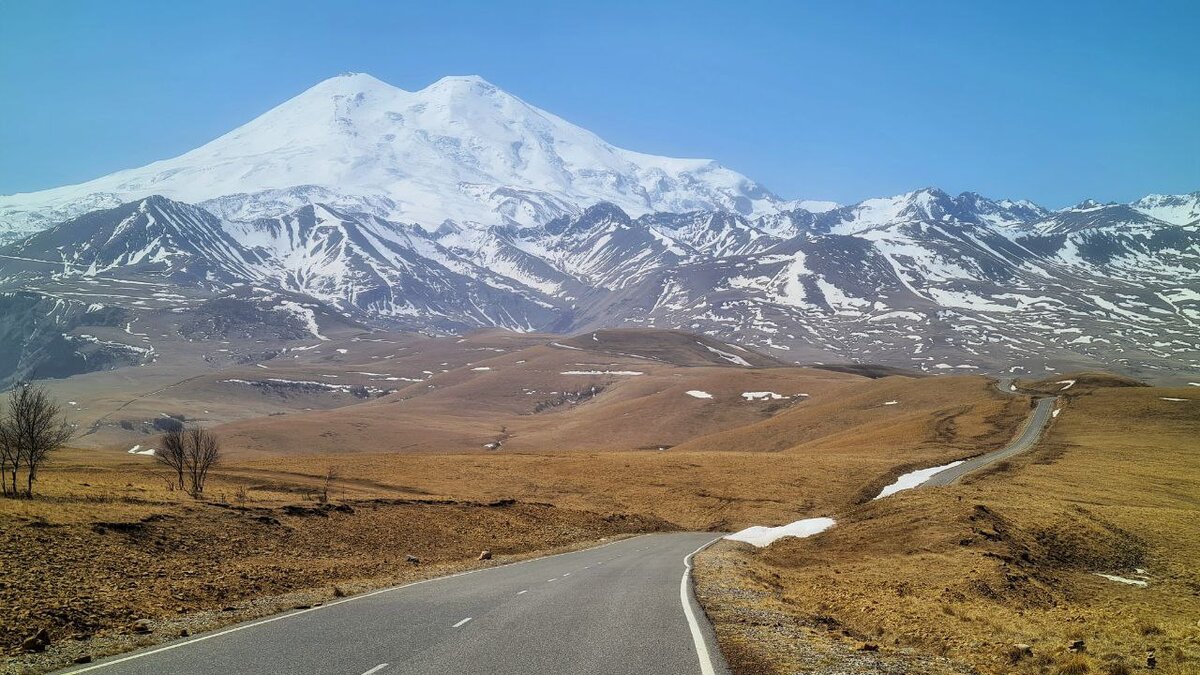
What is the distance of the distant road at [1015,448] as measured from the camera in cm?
5684

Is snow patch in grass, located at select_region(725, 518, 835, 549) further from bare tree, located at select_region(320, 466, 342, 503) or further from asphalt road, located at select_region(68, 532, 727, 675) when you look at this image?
bare tree, located at select_region(320, 466, 342, 503)

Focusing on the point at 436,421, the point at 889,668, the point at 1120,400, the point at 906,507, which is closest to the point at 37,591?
the point at 889,668

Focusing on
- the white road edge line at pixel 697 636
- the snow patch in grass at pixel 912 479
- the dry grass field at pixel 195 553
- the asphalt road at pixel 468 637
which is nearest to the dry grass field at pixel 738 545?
the dry grass field at pixel 195 553

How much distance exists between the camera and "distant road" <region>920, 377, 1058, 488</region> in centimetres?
5684

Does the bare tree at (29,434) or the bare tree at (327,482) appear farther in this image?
the bare tree at (327,482)

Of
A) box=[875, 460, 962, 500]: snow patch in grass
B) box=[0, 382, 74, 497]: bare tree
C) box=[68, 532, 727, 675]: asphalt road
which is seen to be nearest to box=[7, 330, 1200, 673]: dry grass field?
box=[68, 532, 727, 675]: asphalt road

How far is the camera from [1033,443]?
245ft

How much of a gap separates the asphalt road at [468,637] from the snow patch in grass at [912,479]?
130ft

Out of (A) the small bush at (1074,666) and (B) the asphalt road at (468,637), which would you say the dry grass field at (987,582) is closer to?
(A) the small bush at (1074,666)

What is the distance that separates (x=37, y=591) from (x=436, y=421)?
175 m

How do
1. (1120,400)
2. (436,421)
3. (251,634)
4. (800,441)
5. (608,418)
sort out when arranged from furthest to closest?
1. (436,421)
2. (608,418)
3. (800,441)
4. (1120,400)
5. (251,634)

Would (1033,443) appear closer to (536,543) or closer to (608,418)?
(536,543)

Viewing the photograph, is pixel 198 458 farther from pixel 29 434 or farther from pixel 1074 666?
pixel 1074 666

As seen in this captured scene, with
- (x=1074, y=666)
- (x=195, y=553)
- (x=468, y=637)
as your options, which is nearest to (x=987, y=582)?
(x=1074, y=666)
